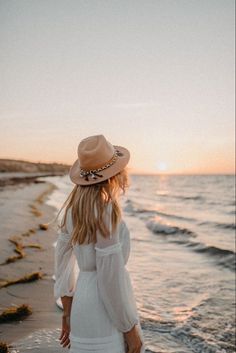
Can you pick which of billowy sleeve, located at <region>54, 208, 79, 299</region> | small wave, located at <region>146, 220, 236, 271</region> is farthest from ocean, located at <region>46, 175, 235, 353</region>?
billowy sleeve, located at <region>54, 208, 79, 299</region>

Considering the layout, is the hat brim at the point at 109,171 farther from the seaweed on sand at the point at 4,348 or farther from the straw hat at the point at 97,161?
the seaweed on sand at the point at 4,348

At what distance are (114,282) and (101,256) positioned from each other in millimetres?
178

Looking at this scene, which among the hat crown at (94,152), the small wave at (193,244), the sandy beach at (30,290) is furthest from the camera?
the small wave at (193,244)

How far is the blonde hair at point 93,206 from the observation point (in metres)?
2.44

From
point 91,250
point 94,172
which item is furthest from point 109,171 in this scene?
point 91,250

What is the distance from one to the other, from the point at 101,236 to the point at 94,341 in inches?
26.5

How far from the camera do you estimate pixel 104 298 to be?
248cm

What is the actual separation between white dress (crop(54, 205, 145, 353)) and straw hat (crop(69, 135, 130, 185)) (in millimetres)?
250

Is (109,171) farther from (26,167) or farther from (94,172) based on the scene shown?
(26,167)

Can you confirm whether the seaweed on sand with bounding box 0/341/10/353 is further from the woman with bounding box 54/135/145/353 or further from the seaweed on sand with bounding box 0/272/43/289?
the seaweed on sand with bounding box 0/272/43/289

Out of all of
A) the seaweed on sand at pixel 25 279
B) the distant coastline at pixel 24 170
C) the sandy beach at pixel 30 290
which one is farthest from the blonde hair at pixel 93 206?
the distant coastline at pixel 24 170

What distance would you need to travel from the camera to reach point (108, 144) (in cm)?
272

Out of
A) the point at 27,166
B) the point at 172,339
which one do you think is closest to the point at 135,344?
the point at 172,339

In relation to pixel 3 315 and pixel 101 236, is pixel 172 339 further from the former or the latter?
pixel 101 236
